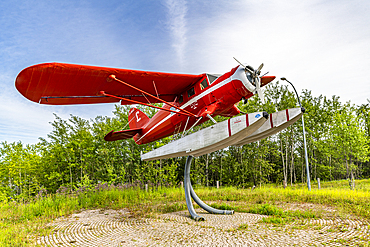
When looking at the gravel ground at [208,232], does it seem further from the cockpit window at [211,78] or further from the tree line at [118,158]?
the tree line at [118,158]

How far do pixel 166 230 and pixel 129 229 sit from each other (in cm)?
120

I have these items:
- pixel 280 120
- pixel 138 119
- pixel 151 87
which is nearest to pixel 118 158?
pixel 138 119

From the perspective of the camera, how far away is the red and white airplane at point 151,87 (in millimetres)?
6477

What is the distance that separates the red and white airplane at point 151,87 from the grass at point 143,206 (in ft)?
13.1

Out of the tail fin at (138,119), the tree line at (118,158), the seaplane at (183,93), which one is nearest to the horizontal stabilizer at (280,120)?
the seaplane at (183,93)

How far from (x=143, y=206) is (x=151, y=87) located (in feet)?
19.4

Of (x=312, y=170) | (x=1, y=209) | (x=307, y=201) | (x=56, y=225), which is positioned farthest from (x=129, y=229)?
(x=312, y=170)

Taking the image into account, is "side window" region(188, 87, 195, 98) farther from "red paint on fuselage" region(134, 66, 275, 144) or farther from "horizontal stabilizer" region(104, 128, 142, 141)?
"horizontal stabilizer" region(104, 128, 142, 141)

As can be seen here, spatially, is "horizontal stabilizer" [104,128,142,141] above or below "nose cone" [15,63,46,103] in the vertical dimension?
below

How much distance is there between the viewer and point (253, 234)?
557 centimetres

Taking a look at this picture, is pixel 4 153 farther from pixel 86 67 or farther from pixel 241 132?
pixel 241 132

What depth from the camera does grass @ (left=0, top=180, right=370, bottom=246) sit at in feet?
22.2

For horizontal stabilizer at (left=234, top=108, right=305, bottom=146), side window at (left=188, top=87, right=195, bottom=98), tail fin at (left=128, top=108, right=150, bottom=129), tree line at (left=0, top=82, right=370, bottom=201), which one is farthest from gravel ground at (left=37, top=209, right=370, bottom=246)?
tree line at (left=0, top=82, right=370, bottom=201)

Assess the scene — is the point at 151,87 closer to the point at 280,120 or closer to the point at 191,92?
the point at 191,92
